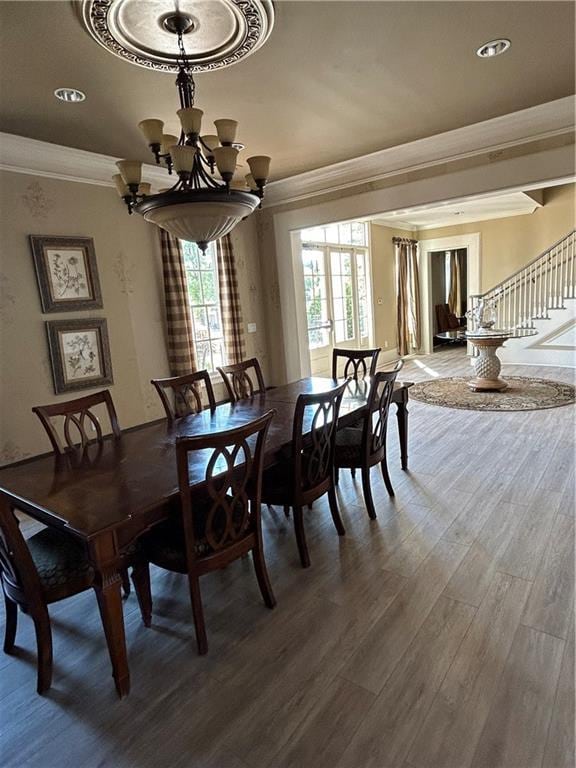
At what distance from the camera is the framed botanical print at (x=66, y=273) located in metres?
3.68

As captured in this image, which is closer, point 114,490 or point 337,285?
point 114,490

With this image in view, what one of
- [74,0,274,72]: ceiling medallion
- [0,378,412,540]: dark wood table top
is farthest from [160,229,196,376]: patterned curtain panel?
[74,0,274,72]: ceiling medallion

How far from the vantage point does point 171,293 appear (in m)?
4.55

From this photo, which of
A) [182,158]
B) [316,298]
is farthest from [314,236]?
[182,158]

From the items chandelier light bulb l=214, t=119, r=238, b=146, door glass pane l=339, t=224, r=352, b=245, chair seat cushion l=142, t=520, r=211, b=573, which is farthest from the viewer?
door glass pane l=339, t=224, r=352, b=245

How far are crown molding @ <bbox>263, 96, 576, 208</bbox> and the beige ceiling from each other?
142 millimetres

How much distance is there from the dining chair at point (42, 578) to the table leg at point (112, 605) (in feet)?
0.36

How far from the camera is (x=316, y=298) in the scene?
266 inches

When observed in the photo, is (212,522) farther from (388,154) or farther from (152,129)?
(388,154)

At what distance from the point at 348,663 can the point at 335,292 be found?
6049 mm

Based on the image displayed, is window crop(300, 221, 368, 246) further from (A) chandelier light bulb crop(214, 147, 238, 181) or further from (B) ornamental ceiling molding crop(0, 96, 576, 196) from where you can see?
(A) chandelier light bulb crop(214, 147, 238, 181)

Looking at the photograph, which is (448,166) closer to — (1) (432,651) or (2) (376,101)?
(2) (376,101)

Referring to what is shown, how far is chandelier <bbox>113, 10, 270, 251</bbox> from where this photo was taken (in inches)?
81.0

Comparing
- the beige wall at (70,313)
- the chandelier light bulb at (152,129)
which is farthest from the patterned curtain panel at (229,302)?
the chandelier light bulb at (152,129)
